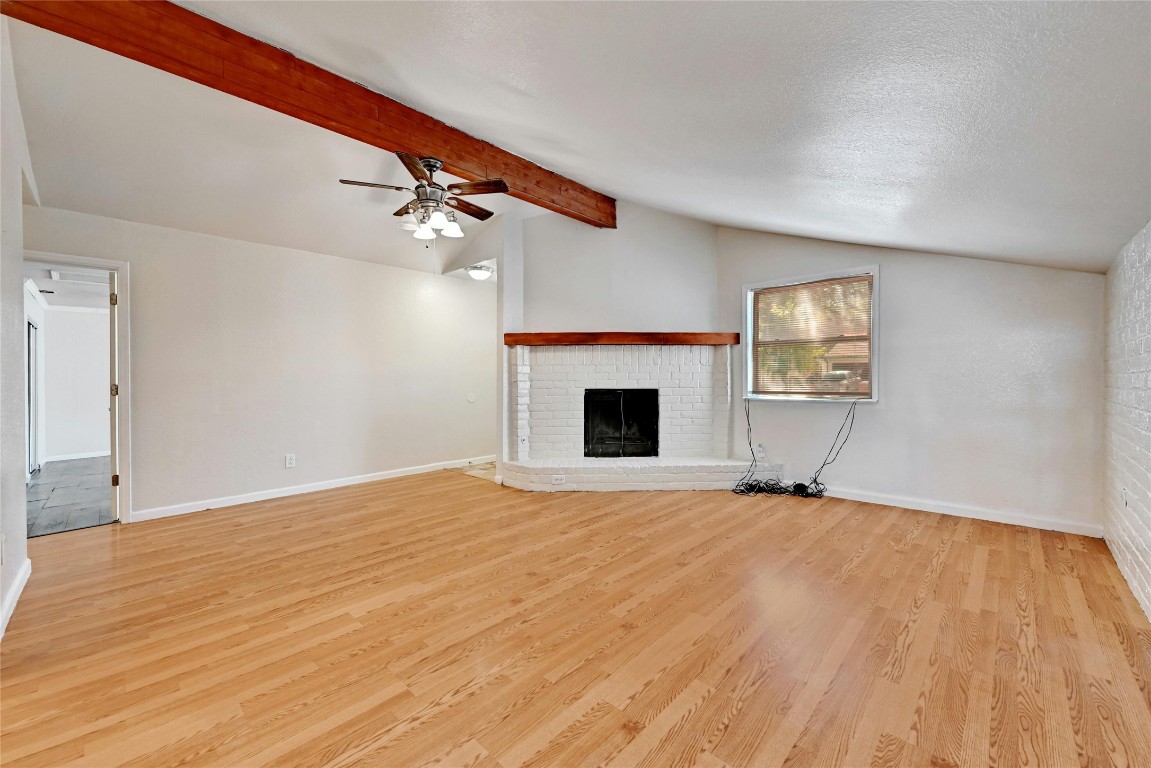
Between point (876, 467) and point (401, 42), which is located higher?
point (401, 42)

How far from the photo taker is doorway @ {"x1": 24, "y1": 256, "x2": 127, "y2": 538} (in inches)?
185

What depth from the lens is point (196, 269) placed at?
3.96 metres

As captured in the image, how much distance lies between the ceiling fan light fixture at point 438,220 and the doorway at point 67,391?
3802 mm

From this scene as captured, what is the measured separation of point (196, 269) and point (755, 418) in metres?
5.30

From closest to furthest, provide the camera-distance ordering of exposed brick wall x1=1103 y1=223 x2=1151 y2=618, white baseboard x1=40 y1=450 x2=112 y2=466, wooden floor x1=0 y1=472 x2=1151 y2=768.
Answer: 1. wooden floor x1=0 y1=472 x2=1151 y2=768
2. exposed brick wall x1=1103 y1=223 x2=1151 y2=618
3. white baseboard x1=40 y1=450 x2=112 y2=466

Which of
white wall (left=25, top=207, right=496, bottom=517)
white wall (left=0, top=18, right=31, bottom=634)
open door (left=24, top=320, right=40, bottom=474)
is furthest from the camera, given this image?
open door (left=24, top=320, right=40, bottom=474)

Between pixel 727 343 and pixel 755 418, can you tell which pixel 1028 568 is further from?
pixel 727 343

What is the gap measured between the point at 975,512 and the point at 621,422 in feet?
9.94

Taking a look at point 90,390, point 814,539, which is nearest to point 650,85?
point 814,539

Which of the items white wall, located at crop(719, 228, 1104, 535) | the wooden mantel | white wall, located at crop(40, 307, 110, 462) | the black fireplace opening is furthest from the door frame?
white wall, located at crop(719, 228, 1104, 535)

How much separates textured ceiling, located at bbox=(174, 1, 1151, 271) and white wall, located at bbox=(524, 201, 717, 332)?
164 centimetres

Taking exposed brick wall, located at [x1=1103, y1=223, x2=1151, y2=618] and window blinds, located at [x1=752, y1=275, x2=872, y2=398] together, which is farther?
window blinds, located at [x1=752, y1=275, x2=872, y2=398]

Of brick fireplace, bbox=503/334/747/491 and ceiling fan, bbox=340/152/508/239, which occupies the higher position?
ceiling fan, bbox=340/152/508/239

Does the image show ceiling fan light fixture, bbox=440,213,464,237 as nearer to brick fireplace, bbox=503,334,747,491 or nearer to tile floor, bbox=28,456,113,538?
brick fireplace, bbox=503,334,747,491
